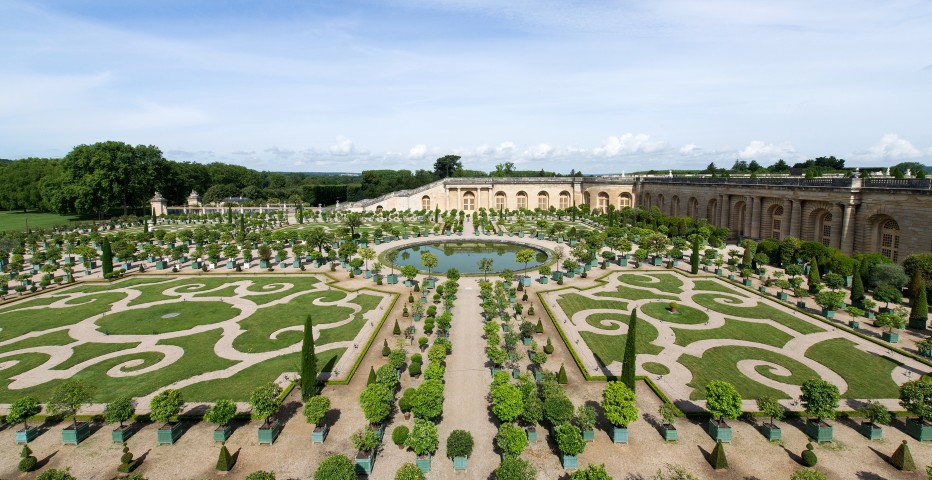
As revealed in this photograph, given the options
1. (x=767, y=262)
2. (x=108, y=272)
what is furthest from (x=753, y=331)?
(x=108, y=272)

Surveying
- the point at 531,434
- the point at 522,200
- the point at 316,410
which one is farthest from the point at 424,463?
the point at 522,200

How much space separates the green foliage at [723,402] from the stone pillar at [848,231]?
39.1 m

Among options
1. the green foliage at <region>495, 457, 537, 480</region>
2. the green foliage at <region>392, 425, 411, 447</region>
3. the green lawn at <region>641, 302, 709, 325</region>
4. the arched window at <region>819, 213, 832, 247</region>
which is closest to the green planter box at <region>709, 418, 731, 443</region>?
the green foliage at <region>495, 457, 537, 480</region>

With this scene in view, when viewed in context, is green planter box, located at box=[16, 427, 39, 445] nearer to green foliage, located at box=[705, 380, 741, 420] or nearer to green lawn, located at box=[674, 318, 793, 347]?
green foliage, located at box=[705, 380, 741, 420]

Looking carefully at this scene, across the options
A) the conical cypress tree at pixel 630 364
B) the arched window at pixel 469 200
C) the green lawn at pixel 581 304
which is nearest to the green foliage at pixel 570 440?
the conical cypress tree at pixel 630 364

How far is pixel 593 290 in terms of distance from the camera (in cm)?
4194

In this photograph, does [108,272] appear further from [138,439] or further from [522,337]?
[522,337]

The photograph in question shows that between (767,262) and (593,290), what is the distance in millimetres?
20005

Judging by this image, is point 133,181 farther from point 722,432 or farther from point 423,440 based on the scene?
point 722,432

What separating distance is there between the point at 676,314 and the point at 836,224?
26767mm

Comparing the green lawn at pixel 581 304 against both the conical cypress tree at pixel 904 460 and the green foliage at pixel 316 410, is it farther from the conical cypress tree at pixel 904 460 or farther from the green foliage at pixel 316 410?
the green foliage at pixel 316 410

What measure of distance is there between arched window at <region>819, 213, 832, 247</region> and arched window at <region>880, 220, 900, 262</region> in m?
5.73

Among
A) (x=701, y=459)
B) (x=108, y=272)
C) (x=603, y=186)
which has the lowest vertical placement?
(x=701, y=459)

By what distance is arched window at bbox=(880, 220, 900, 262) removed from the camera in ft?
141
